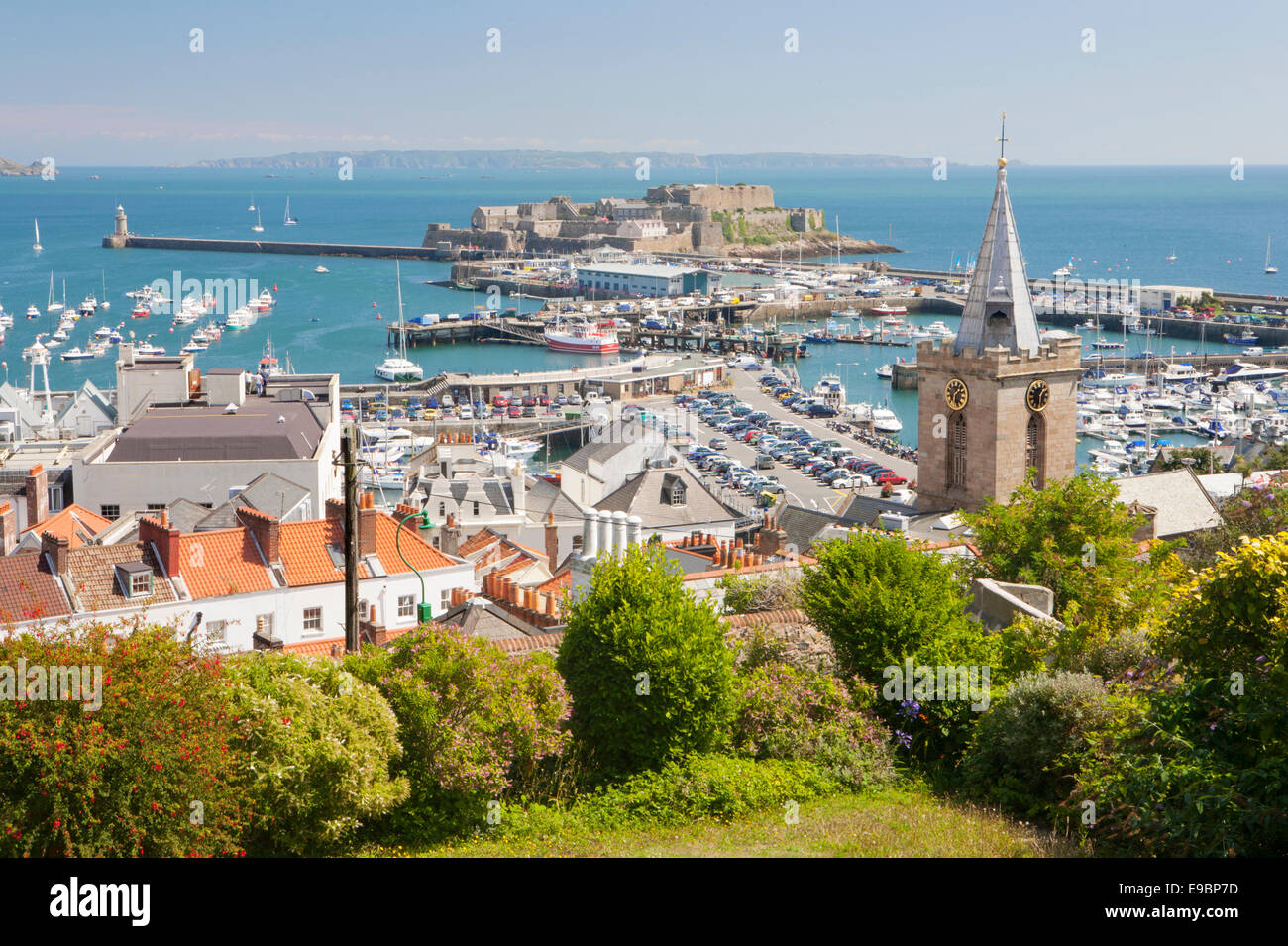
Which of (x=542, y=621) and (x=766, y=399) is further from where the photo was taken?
→ (x=766, y=399)

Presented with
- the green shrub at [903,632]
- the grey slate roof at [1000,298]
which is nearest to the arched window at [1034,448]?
the grey slate roof at [1000,298]

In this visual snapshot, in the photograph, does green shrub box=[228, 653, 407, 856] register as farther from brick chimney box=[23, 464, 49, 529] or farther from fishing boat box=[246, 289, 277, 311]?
fishing boat box=[246, 289, 277, 311]

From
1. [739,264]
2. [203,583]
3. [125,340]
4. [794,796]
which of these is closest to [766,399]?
[125,340]

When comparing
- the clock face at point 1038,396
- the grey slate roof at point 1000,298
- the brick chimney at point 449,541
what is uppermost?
the grey slate roof at point 1000,298

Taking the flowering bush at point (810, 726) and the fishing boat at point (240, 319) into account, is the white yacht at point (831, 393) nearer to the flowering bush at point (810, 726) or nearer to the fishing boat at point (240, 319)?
the fishing boat at point (240, 319)

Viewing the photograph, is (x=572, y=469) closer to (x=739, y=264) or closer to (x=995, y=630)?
(x=995, y=630)
